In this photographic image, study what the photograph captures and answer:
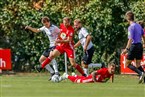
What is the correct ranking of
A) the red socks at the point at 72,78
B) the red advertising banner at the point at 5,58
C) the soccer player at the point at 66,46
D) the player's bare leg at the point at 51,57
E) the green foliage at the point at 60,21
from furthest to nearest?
the green foliage at the point at 60,21 < the red advertising banner at the point at 5,58 < the player's bare leg at the point at 51,57 < the soccer player at the point at 66,46 < the red socks at the point at 72,78

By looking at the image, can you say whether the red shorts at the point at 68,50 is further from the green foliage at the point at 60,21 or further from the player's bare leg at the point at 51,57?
the green foliage at the point at 60,21

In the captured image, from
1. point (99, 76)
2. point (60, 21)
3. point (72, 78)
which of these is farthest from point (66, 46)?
point (60, 21)

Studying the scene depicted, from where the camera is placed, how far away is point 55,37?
832 inches

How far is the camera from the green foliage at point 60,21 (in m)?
31.7

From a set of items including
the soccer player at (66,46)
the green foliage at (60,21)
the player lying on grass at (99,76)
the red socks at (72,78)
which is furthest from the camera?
the green foliage at (60,21)

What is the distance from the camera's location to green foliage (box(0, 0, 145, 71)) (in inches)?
1246

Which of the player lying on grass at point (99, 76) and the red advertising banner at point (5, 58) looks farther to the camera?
the red advertising banner at point (5, 58)

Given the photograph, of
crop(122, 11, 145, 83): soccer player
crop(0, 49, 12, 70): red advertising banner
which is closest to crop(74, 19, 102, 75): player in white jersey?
crop(122, 11, 145, 83): soccer player

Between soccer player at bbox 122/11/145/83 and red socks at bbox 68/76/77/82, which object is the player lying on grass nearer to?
red socks at bbox 68/76/77/82

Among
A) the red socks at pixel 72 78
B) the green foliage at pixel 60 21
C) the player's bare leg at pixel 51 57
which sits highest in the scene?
the green foliage at pixel 60 21

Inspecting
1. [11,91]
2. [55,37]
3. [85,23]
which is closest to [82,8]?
[85,23]

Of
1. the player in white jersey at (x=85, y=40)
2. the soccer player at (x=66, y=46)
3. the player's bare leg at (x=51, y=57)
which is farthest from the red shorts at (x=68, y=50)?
the player in white jersey at (x=85, y=40)

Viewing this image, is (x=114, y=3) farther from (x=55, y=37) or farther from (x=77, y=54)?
(x=55, y=37)

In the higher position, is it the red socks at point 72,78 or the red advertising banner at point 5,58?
the red advertising banner at point 5,58
